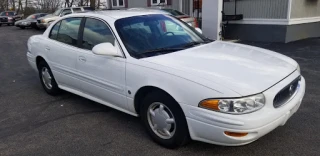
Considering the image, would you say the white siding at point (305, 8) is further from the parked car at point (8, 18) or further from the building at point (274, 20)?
the parked car at point (8, 18)

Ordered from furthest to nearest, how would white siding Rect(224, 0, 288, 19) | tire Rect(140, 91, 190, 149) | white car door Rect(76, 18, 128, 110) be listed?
white siding Rect(224, 0, 288, 19) → white car door Rect(76, 18, 128, 110) → tire Rect(140, 91, 190, 149)

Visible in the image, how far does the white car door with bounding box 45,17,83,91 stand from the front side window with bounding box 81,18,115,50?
21cm

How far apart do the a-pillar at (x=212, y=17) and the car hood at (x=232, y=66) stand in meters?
7.30

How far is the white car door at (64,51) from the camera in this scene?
14.0 ft

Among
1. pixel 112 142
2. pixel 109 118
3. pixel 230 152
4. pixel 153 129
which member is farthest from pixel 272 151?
pixel 109 118

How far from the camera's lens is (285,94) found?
2939 mm

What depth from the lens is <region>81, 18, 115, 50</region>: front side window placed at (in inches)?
147

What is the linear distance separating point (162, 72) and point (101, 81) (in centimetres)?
112

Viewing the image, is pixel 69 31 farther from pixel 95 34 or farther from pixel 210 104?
pixel 210 104

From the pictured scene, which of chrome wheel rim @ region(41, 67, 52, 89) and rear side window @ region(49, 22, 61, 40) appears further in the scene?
chrome wheel rim @ region(41, 67, 52, 89)

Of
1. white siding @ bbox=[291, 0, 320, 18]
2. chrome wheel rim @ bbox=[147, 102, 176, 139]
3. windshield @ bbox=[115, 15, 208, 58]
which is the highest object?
white siding @ bbox=[291, 0, 320, 18]

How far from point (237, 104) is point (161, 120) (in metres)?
0.93

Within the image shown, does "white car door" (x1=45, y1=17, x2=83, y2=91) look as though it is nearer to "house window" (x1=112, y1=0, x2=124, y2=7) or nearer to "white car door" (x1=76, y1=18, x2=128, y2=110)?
"white car door" (x1=76, y1=18, x2=128, y2=110)

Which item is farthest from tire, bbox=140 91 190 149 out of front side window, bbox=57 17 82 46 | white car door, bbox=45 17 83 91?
front side window, bbox=57 17 82 46
